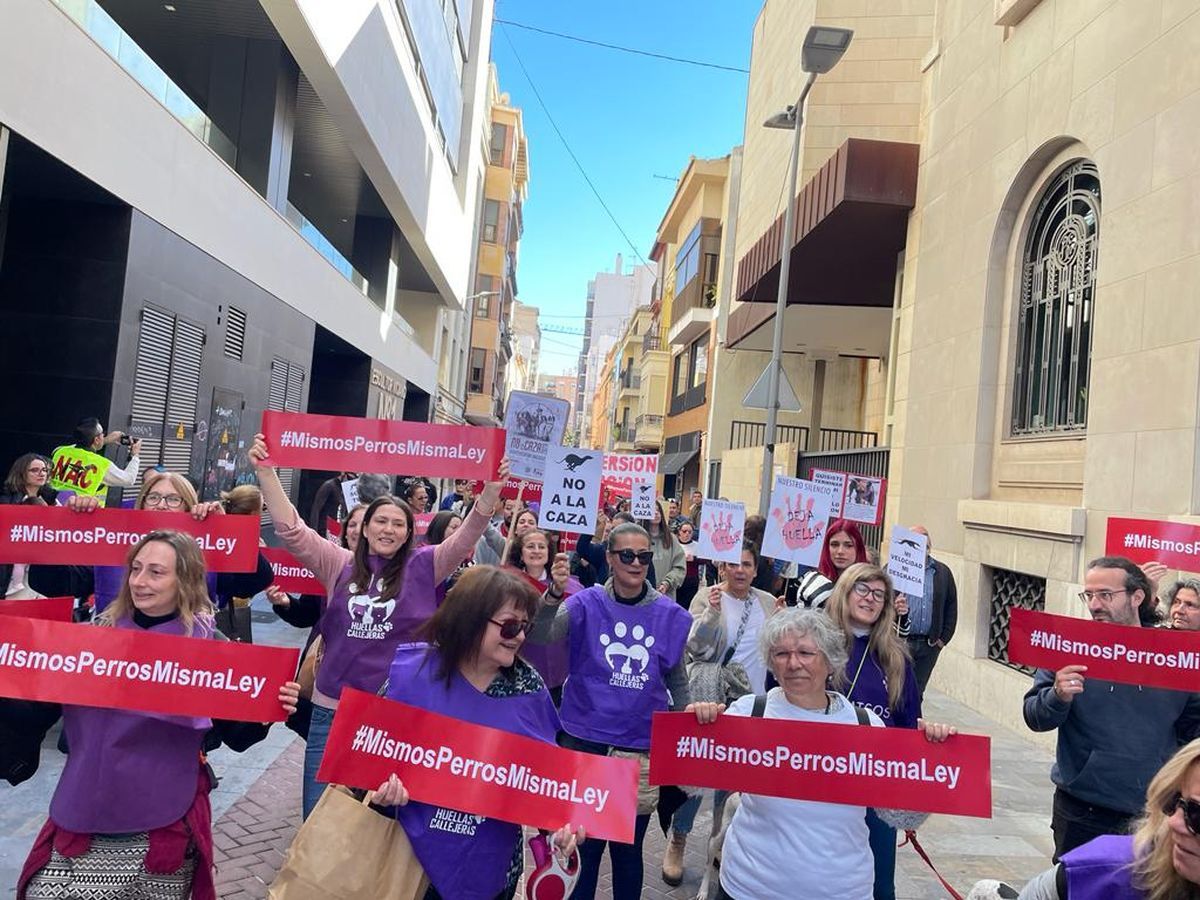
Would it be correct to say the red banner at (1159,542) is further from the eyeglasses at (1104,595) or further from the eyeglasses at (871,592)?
the eyeglasses at (871,592)

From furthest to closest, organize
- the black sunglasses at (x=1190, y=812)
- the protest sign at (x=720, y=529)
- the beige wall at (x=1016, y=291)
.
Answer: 1. the beige wall at (x=1016, y=291)
2. the protest sign at (x=720, y=529)
3. the black sunglasses at (x=1190, y=812)

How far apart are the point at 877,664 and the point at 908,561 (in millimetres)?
2873

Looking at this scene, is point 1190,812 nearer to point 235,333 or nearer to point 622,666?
point 622,666

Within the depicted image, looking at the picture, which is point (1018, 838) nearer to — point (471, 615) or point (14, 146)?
point (471, 615)

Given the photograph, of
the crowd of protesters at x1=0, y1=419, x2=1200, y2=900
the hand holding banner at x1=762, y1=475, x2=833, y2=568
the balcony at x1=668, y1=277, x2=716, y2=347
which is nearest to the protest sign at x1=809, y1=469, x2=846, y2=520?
the hand holding banner at x1=762, y1=475, x2=833, y2=568

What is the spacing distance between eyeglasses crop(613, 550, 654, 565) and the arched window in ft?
20.9

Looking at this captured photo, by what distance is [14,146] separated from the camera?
7988 millimetres

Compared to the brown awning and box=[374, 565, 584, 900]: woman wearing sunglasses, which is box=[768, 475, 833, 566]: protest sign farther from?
the brown awning

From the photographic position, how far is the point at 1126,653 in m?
3.66

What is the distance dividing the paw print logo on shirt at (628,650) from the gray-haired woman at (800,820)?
93cm

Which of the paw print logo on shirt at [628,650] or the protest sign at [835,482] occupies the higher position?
the protest sign at [835,482]

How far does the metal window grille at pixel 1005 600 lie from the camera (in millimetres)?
9273

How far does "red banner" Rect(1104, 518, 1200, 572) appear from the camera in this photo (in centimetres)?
553

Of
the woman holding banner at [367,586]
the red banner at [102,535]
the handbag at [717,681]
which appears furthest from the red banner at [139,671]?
the handbag at [717,681]
